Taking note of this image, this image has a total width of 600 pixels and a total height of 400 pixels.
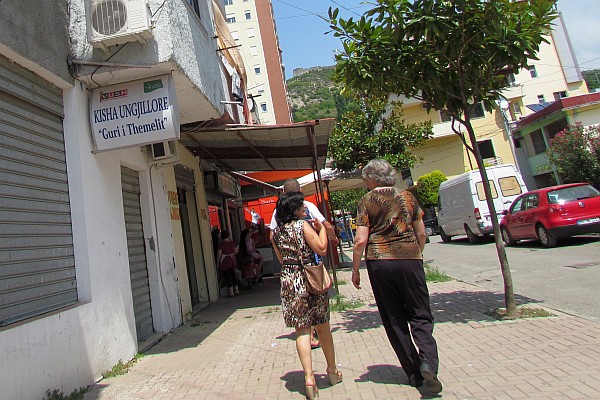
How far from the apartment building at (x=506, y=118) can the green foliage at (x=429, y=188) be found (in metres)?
2.58

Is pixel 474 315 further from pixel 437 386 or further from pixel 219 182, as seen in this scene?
pixel 219 182

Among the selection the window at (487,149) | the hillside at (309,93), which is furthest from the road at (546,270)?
the hillside at (309,93)

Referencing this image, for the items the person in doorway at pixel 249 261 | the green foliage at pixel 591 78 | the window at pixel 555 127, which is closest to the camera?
the person in doorway at pixel 249 261

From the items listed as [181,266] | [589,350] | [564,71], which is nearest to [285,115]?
[564,71]

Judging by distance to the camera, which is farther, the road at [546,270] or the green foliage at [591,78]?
the green foliage at [591,78]

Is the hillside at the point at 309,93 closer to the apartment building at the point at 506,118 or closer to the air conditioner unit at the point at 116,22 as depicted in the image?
the apartment building at the point at 506,118

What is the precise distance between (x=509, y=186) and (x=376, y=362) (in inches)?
492

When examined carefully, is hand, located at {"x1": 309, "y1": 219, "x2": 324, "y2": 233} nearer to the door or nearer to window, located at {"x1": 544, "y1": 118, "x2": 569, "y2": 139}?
the door

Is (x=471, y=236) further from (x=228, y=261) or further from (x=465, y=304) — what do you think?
(x=465, y=304)

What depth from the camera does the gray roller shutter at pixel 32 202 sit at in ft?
12.6

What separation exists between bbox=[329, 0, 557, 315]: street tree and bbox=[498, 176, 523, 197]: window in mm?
9659

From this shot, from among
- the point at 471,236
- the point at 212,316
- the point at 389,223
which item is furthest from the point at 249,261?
the point at 471,236

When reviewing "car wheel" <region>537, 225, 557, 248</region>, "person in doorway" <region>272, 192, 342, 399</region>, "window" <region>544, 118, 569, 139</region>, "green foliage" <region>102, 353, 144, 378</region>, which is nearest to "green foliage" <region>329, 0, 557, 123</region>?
"person in doorway" <region>272, 192, 342, 399</region>

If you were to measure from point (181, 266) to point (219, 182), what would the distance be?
4.37m
